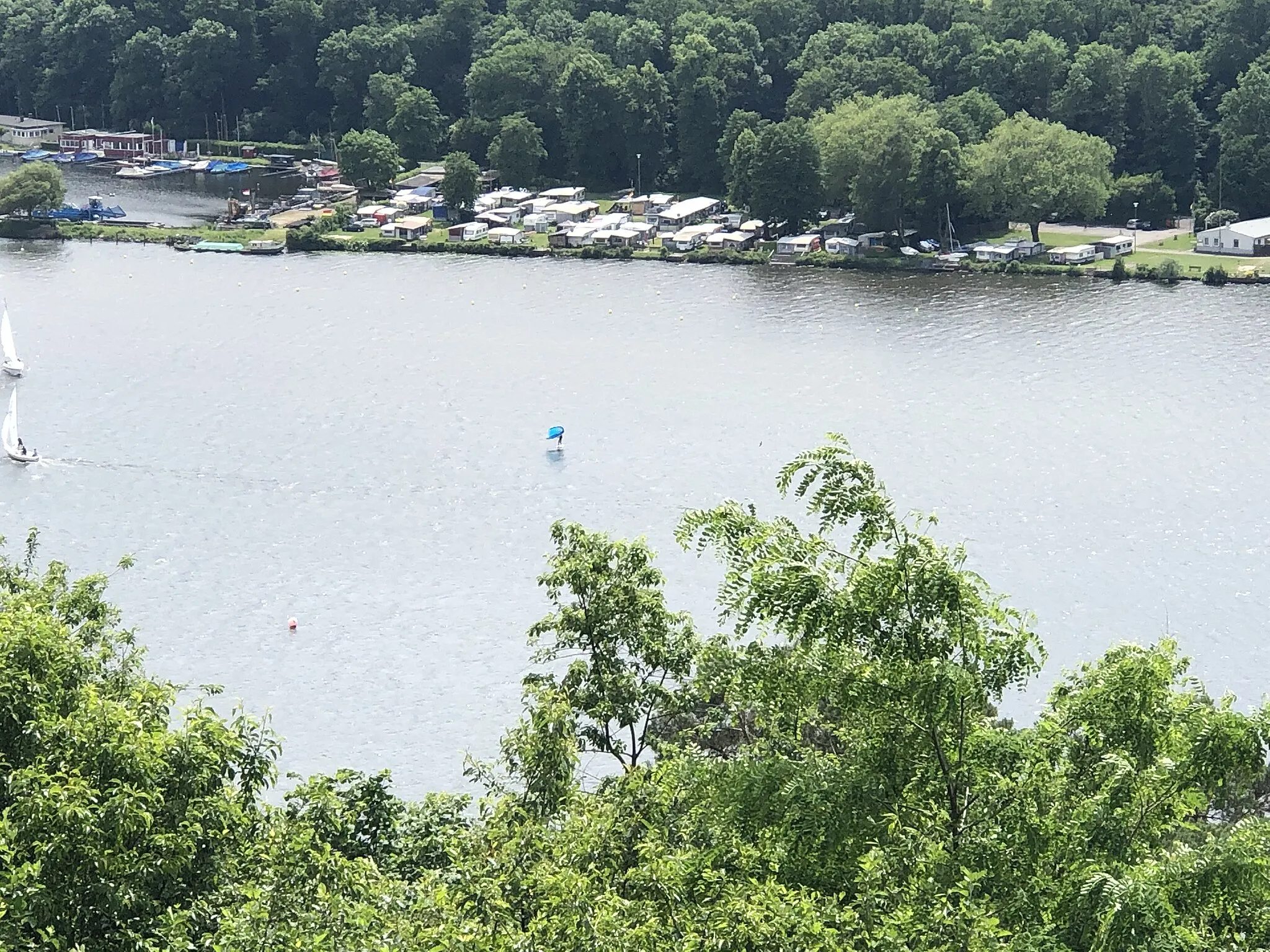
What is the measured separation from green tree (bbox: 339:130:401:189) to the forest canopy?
45.2 meters

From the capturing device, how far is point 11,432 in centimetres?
2964

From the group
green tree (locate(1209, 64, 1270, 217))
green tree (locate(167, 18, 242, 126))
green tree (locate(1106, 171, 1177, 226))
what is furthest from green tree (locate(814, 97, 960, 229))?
green tree (locate(167, 18, 242, 126))

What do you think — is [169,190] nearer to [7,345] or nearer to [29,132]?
[29,132]

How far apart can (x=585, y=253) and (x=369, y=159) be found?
34.4 ft

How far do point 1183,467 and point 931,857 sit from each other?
22.1 m

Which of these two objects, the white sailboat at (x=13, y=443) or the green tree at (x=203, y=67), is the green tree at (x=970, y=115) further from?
the green tree at (x=203, y=67)

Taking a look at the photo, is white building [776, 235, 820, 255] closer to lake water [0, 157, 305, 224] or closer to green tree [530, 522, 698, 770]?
lake water [0, 157, 305, 224]

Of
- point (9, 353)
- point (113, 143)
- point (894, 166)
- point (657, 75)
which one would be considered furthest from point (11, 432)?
point (113, 143)

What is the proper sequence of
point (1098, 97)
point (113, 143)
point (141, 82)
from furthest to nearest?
point (141, 82)
point (113, 143)
point (1098, 97)

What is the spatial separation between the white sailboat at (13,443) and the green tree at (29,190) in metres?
20.4

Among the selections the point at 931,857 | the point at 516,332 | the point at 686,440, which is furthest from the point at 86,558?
the point at 931,857

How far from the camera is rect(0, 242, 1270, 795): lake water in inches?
858

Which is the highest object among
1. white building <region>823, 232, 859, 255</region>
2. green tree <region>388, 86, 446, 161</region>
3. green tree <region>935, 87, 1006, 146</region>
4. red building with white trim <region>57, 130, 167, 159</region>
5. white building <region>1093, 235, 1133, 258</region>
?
green tree <region>935, 87, 1006, 146</region>

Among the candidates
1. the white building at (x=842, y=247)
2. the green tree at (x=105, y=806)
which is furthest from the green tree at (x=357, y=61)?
the green tree at (x=105, y=806)
